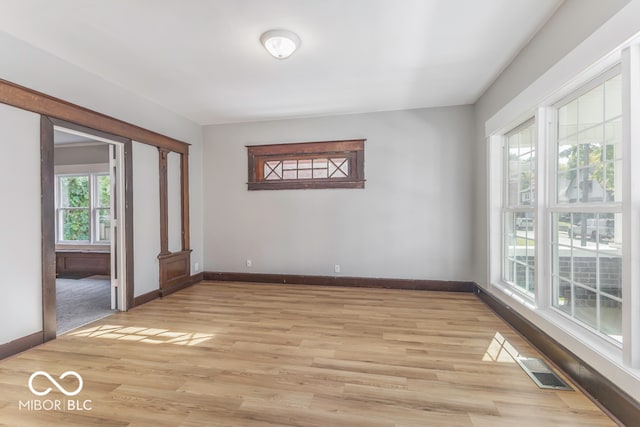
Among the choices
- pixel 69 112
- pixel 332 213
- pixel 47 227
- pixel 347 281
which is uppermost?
pixel 69 112

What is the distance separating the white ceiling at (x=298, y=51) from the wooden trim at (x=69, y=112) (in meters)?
0.45

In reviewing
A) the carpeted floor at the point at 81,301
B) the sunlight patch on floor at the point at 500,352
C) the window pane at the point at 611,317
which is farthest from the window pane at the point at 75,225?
the window pane at the point at 611,317

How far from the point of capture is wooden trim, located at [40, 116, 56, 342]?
2670 mm

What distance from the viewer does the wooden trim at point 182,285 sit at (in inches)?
164

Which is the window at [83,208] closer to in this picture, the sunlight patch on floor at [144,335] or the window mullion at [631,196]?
the sunlight patch on floor at [144,335]

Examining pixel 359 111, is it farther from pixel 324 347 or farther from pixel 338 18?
pixel 324 347

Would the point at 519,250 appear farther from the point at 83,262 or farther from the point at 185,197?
the point at 83,262

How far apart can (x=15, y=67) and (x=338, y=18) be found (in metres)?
2.79

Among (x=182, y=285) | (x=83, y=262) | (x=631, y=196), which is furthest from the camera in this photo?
(x=83, y=262)

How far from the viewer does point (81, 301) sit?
3.98 meters

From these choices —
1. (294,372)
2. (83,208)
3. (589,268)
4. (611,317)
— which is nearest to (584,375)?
(611,317)

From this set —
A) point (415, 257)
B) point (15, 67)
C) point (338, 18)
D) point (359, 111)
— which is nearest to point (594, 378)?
point (415, 257)

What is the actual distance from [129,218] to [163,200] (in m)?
0.65

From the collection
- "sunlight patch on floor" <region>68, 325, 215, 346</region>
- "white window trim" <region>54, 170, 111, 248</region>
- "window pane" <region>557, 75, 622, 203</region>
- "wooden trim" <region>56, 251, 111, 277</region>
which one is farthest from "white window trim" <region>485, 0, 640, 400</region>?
"white window trim" <region>54, 170, 111, 248</region>
